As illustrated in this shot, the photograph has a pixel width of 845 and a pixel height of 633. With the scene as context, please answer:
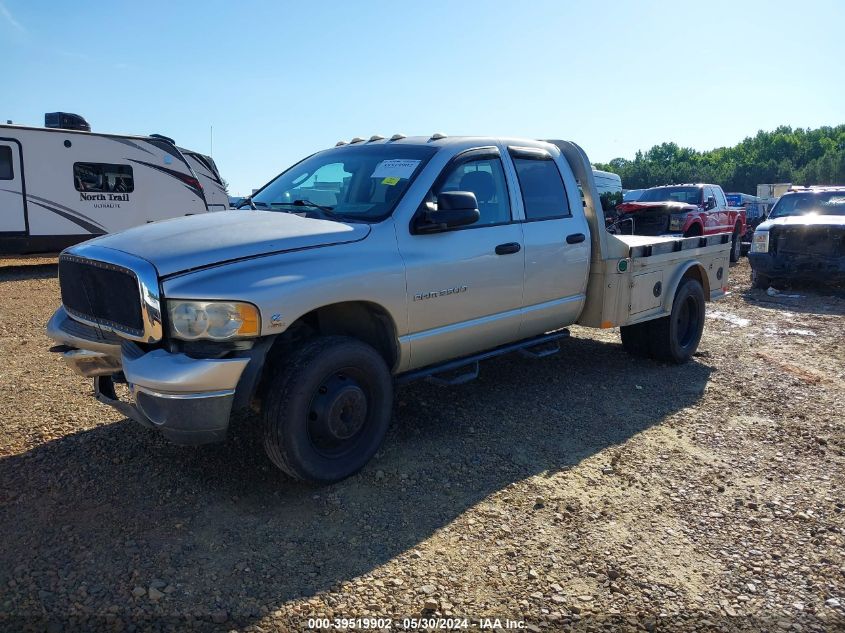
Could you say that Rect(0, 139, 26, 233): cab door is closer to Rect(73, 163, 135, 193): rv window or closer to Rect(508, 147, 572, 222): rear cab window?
Rect(73, 163, 135, 193): rv window

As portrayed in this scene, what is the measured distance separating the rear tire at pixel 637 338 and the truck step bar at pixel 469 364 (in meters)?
1.37

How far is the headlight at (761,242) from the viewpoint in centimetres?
1166

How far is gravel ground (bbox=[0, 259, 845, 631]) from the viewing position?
288 cm

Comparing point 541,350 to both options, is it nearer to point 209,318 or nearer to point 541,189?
point 541,189

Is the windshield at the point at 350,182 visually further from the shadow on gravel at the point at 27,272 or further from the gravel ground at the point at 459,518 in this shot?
the shadow on gravel at the point at 27,272

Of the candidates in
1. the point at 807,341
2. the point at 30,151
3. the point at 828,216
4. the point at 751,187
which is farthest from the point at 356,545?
the point at 751,187

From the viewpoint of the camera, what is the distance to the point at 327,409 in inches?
146

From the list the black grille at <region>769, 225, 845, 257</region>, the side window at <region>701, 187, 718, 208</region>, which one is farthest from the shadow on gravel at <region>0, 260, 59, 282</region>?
Answer: the side window at <region>701, 187, 718, 208</region>

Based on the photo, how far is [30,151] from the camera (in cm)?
1259

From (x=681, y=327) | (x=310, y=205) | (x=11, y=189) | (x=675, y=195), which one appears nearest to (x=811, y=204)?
(x=675, y=195)

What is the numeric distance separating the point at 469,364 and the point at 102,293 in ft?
7.97

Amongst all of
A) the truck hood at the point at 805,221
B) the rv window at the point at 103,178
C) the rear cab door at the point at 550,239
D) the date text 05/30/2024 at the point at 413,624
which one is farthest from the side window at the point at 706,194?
the date text 05/30/2024 at the point at 413,624

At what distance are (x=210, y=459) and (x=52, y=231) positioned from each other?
10889 mm

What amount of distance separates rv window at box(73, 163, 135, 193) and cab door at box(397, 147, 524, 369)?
36.6 ft
